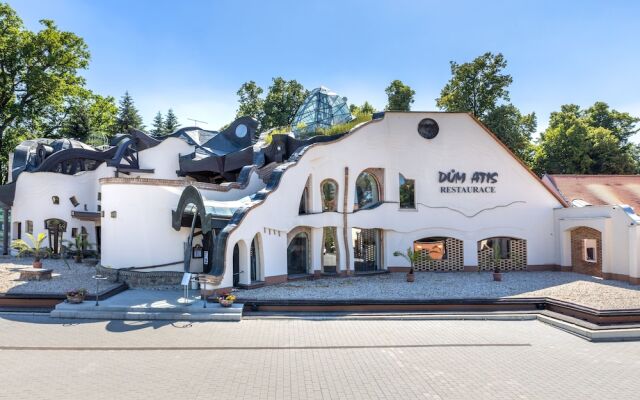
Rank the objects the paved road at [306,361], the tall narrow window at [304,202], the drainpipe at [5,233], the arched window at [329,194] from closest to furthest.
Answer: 1. the paved road at [306,361]
2. the tall narrow window at [304,202]
3. the arched window at [329,194]
4. the drainpipe at [5,233]

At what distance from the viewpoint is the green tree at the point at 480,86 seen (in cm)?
3500

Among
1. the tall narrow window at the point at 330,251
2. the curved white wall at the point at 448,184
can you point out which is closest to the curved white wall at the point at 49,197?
the tall narrow window at the point at 330,251

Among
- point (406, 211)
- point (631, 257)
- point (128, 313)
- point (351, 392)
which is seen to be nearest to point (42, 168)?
point (128, 313)

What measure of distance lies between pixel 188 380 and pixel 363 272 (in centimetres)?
1364

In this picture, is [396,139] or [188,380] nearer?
[188,380]

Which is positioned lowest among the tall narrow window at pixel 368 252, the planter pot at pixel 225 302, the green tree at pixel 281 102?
the planter pot at pixel 225 302

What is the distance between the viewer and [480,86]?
35.4 metres

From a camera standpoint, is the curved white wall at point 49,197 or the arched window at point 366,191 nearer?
the arched window at point 366,191

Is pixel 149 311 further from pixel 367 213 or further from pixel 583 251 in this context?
pixel 583 251

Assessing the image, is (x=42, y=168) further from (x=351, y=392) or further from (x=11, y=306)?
(x=351, y=392)

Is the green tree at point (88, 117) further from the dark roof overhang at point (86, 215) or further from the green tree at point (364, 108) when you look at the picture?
the green tree at point (364, 108)

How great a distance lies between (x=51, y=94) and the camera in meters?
Result: 32.1

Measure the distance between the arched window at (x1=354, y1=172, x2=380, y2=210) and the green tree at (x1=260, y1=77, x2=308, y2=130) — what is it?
27.3m

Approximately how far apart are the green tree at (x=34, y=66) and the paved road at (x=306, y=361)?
86.5 feet
